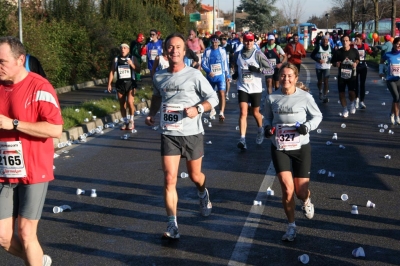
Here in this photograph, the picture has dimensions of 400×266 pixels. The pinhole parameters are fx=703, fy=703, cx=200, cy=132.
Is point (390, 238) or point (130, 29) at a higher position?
point (130, 29)

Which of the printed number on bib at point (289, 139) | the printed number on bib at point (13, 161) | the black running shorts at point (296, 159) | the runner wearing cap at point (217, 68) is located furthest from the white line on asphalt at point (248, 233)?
the runner wearing cap at point (217, 68)

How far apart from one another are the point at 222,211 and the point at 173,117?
1.45 m

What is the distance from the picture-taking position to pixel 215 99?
679 centimetres

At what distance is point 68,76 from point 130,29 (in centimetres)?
878

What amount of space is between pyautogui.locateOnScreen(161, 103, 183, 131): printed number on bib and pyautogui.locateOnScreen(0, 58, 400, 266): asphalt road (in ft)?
3.41

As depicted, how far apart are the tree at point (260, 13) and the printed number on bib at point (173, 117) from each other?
84.0 metres

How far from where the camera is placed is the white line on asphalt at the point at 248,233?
601cm

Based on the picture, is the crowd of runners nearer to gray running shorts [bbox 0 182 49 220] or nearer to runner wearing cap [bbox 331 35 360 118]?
gray running shorts [bbox 0 182 49 220]

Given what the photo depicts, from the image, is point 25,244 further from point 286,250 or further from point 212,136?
point 212,136

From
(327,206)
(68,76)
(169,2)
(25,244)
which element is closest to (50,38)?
(68,76)

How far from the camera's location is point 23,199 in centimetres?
481

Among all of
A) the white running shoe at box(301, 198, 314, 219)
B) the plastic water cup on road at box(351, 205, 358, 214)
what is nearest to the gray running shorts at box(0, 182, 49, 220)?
the white running shoe at box(301, 198, 314, 219)

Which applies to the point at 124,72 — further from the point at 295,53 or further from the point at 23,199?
the point at 23,199

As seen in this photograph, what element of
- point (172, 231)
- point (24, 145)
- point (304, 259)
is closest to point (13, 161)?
point (24, 145)
